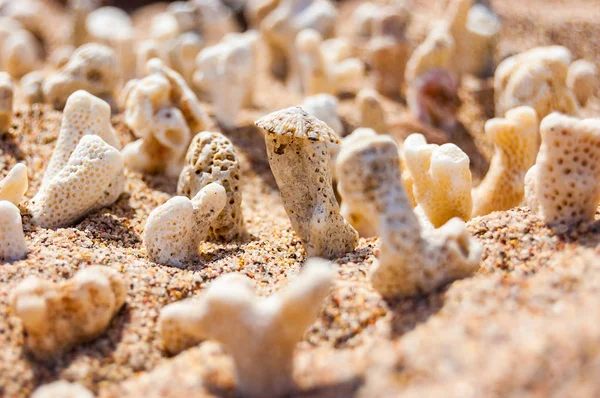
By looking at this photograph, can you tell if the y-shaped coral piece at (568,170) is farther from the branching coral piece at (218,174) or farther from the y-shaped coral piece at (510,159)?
the branching coral piece at (218,174)

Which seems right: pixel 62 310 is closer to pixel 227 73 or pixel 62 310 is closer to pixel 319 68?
pixel 227 73

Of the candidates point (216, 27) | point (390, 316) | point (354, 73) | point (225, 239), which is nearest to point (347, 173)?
point (390, 316)

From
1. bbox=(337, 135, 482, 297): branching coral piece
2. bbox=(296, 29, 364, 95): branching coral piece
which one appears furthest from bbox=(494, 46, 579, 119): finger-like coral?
bbox=(337, 135, 482, 297): branching coral piece

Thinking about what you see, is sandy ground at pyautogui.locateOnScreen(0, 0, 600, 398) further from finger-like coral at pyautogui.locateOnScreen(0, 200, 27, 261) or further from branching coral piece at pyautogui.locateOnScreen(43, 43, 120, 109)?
branching coral piece at pyautogui.locateOnScreen(43, 43, 120, 109)

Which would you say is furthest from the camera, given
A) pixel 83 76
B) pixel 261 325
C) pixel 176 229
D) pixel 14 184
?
pixel 83 76

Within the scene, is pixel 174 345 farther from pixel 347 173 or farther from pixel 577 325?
pixel 577 325

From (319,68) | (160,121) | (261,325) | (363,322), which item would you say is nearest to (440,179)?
(363,322)

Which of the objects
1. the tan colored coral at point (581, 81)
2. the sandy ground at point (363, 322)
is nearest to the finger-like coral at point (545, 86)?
the tan colored coral at point (581, 81)
